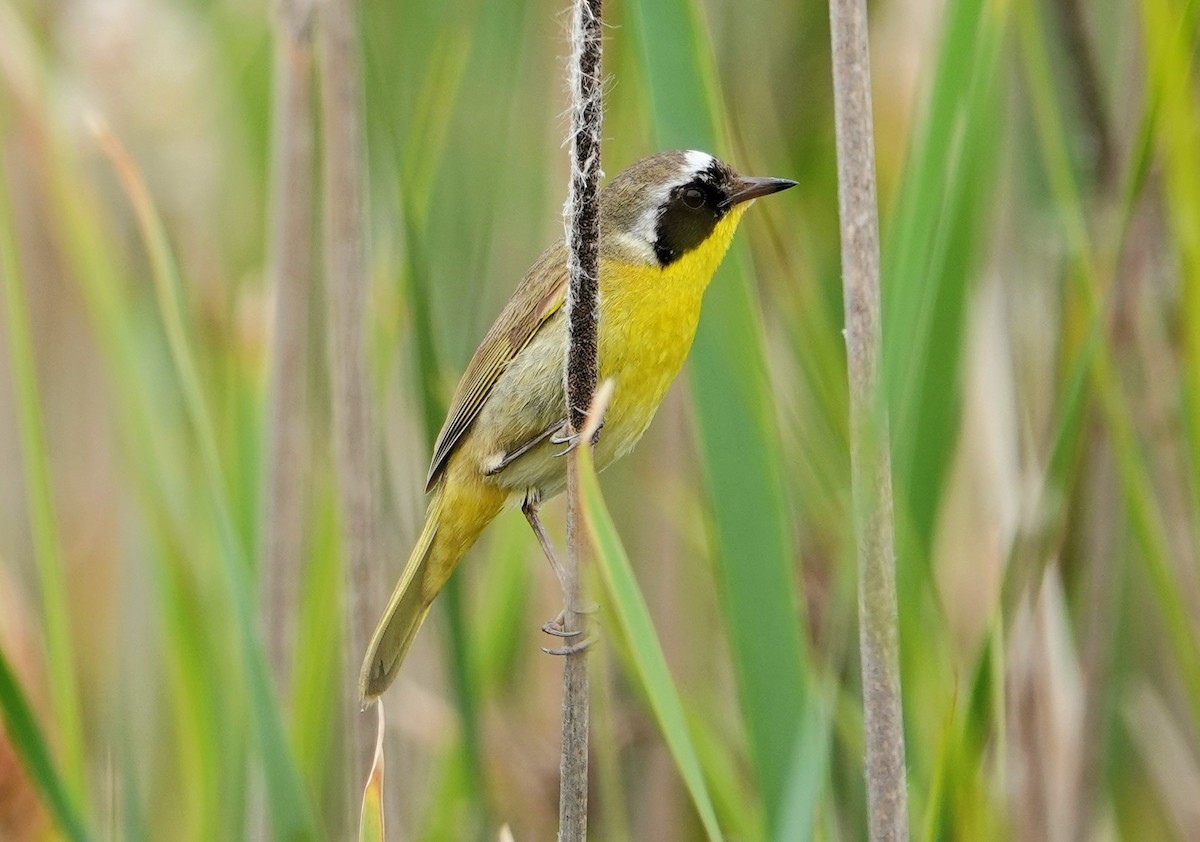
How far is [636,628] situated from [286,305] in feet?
4.13

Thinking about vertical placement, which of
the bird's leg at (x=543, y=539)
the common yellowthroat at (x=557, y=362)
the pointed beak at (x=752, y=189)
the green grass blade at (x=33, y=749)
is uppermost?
the pointed beak at (x=752, y=189)

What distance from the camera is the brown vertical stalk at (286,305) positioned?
7.26 ft

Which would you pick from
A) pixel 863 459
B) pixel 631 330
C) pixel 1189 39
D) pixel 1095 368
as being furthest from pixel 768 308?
pixel 863 459

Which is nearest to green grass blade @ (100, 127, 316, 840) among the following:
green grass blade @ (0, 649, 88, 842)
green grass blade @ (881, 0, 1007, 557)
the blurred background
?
the blurred background

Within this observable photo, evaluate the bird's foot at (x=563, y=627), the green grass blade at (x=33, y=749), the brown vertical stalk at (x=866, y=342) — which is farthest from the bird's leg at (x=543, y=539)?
the green grass blade at (x=33, y=749)

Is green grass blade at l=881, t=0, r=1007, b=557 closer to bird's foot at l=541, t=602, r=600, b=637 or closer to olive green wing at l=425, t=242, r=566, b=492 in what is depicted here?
bird's foot at l=541, t=602, r=600, b=637

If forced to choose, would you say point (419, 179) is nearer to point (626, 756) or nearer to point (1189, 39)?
point (1189, 39)

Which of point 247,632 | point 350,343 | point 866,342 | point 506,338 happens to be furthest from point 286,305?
point 866,342

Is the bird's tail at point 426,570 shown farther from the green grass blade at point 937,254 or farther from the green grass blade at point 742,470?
the green grass blade at point 937,254

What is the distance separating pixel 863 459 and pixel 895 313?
160 millimetres

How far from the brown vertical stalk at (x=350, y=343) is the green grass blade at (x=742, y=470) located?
617 mm

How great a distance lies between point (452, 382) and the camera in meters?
2.19

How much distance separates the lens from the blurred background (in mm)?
1547

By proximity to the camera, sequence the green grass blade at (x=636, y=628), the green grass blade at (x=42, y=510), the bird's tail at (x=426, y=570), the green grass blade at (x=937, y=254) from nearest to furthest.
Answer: the green grass blade at (x=636, y=628) < the green grass blade at (x=937, y=254) < the green grass blade at (x=42, y=510) < the bird's tail at (x=426, y=570)
